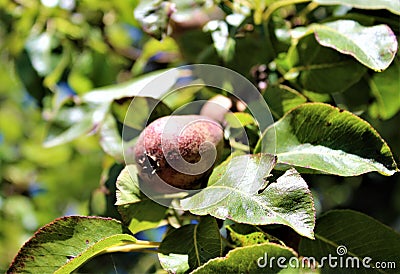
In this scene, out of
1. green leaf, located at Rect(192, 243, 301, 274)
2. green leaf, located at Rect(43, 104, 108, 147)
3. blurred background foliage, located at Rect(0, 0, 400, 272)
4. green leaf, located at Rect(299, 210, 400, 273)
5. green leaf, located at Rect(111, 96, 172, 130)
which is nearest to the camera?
green leaf, located at Rect(192, 243, 301, 274)

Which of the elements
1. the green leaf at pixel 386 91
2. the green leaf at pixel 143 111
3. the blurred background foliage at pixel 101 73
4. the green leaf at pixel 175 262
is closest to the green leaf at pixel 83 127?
the blurred background foliage at pixel 101 73

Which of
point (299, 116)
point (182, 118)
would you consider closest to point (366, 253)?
point (299, 116)

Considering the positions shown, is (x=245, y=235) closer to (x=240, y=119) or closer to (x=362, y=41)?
(x=240, y=119)

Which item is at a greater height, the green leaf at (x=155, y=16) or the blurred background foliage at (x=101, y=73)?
the green leaf at (x=155, y=16)

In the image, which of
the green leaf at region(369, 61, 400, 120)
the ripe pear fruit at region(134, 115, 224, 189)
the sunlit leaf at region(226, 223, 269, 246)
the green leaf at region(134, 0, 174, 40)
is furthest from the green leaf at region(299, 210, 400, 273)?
the green leaf at region(134, 0, 174, 40)

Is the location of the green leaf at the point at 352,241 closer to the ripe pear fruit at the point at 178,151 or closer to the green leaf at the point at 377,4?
the ripe pear fruit at the point at 178,151

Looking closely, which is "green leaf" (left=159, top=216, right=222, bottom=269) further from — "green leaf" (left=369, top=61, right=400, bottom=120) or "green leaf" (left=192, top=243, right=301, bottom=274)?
"green leaf" (left=369, top=61, right=400, bottom=120)

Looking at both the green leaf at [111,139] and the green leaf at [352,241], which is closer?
the green leaf at [352,241]
